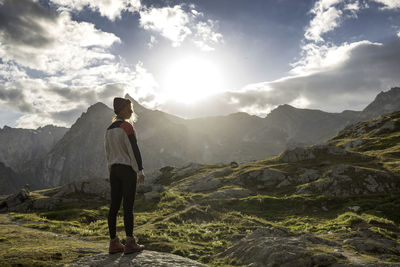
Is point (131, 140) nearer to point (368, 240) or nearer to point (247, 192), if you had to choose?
point (368, 240)

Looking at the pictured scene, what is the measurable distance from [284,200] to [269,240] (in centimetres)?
3059

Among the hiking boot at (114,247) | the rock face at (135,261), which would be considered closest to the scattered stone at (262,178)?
the rock face at (135,261)

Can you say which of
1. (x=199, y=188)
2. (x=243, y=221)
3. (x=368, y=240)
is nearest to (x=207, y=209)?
(x=243, y=221)

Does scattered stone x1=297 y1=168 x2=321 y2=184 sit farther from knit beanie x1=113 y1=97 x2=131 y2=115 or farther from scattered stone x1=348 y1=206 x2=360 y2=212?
knit beanie x1=113 y1=97 x2=131 y2=115

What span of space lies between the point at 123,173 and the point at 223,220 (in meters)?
24.9

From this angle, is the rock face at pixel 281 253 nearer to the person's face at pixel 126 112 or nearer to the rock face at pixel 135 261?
the rock face at pixel 135 261

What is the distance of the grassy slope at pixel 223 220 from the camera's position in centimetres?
1523

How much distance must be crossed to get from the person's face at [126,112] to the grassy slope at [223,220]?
219 inches

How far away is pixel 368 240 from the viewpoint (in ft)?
44.5

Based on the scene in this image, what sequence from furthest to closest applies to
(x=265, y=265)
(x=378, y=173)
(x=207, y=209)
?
1. (x=378, y=173)
2. (x=207, y=209)
3. (x=265, y=265)

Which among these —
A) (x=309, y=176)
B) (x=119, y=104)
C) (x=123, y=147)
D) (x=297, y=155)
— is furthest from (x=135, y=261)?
(x=297, y=155)

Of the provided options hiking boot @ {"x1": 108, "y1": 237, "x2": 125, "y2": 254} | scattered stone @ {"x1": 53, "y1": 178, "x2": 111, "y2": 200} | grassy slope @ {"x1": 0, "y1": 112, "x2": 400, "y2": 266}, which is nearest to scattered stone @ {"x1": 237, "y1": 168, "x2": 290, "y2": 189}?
grassy slope @ {"x1": 0, "y1": 112, "x2": 400, "y2": 266}

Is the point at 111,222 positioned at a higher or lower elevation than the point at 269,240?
higher

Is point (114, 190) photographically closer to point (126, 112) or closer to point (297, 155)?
point (126, 112)
